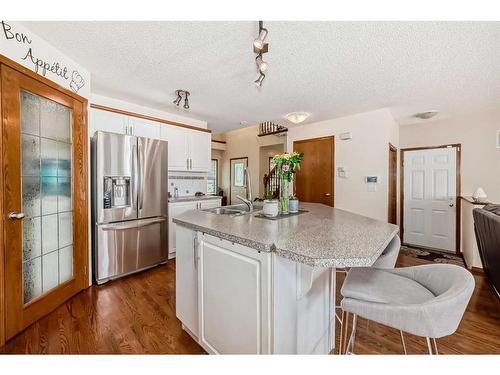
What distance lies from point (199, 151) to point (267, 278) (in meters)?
3.37

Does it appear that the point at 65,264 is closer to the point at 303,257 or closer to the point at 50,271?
the point at 50,271

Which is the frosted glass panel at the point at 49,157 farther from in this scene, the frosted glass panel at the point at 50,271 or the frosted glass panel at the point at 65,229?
the frosted glass panel at the point at 50,271

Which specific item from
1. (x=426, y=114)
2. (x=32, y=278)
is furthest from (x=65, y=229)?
(x=426, y=114)

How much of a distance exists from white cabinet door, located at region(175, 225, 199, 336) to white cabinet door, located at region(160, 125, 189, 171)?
2.22 metres

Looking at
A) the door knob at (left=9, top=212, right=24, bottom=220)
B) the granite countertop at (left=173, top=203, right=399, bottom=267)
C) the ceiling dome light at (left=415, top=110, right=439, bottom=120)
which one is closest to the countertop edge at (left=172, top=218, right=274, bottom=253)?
the granite countertop at (left=173, top=203, right=399, bottom=267)

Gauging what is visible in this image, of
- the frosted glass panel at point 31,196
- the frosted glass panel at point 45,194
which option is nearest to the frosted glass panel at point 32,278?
the frosted glass panel at point 45,194

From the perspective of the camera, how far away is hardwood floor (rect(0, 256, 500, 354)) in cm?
158

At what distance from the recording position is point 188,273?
1623 millimetres

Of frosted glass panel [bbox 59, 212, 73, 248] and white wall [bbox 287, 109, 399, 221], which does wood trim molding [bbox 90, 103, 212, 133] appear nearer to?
frosted glass panel [bbox 59, 212, 73, 248]

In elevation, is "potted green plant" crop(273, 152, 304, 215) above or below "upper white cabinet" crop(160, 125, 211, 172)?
below

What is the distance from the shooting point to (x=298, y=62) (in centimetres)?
215

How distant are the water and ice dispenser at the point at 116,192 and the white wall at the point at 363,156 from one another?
3323 millimetres

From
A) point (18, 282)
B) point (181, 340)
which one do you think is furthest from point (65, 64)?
point (181, 340)

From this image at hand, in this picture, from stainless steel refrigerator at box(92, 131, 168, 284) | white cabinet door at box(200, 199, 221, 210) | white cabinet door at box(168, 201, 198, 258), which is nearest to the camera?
stainless steel refrigerator at box(92, 131, 168, 284)
